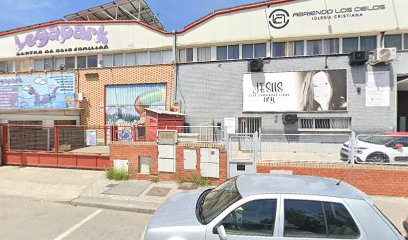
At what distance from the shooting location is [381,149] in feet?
26.6

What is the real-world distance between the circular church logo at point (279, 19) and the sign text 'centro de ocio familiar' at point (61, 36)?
436 inches

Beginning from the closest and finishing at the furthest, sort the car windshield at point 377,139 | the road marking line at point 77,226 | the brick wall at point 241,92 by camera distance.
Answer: the road marking line at point 77,226 → the car windshield at point 377,139 → the brick wall at point 241,92

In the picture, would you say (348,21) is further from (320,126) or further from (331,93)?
(320,126)

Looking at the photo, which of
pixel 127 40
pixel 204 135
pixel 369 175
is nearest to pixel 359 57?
pixel 369 175

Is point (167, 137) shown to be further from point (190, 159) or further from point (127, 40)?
point (127, 40)

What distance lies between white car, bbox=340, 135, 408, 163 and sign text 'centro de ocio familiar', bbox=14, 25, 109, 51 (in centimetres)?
1651

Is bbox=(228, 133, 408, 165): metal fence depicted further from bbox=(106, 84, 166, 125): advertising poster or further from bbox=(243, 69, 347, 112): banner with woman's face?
bbox=(106, 84, 166, 125): advertising poster

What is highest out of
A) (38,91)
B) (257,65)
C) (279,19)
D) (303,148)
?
(279,19)

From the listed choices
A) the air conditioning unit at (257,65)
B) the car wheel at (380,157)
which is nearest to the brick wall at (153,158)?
the car wheel at (380,157)

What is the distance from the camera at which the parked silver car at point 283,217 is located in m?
3.05

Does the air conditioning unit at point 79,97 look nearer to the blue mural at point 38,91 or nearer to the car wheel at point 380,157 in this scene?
the blue mural at point 38,91

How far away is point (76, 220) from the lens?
604cm

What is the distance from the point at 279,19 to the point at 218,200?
14.3 m

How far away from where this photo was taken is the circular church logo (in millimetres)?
15328
